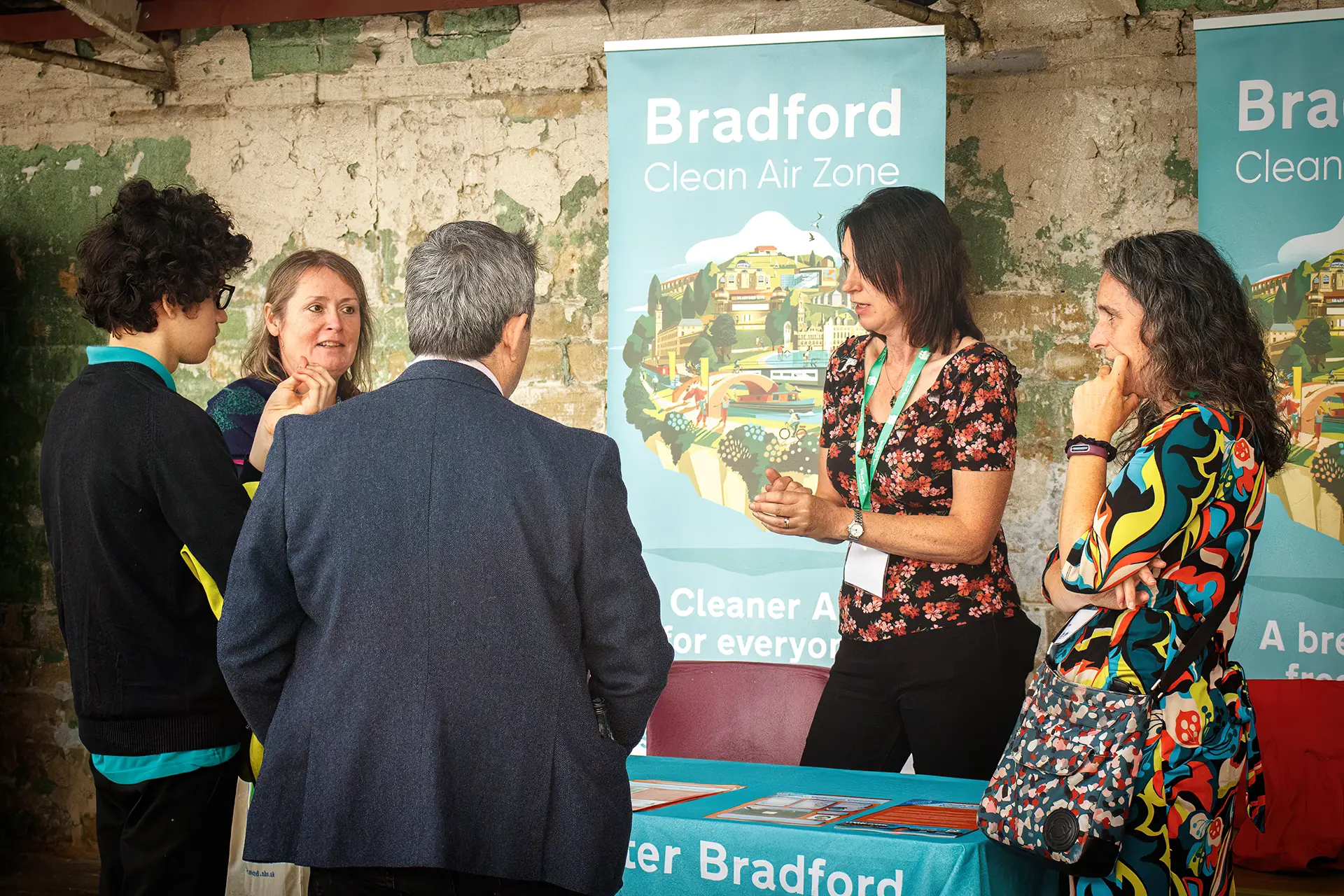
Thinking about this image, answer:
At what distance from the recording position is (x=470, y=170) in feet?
15.2

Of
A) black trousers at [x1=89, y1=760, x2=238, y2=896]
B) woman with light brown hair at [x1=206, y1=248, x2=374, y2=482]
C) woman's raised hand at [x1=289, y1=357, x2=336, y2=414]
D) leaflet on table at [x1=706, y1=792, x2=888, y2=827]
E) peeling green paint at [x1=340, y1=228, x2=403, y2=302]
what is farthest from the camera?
peeling green paint at [x1=340, y1=228, x2=403, y2=302]

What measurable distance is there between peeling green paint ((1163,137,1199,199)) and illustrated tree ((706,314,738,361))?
1530 mm

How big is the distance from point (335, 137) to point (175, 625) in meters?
2.99

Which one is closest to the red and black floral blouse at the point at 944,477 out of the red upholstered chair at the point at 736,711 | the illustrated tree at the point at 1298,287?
the red upholstered chair at the point at 736,711

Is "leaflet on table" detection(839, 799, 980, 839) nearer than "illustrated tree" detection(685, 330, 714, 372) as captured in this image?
Yes

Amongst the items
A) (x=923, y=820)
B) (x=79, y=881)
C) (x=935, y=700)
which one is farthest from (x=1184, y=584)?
(x=79, y=881)

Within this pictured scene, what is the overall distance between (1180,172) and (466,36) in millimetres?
2602

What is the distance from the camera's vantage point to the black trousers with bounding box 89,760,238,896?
2201mm

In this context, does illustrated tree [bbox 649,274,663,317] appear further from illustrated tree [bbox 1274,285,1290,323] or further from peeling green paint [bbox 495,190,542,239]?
illustrated tree [bbox 1274,285,1290,323]

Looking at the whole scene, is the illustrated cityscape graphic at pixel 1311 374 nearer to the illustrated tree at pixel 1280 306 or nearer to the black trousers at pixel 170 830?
the illustrated tree at pixel 1280 306

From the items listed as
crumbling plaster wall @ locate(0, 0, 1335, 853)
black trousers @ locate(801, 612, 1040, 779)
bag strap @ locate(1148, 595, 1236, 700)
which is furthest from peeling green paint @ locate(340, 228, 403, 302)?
bag strap @ locate(1148, 595, 1236, 700)

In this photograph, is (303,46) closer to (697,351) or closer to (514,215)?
(514,215)

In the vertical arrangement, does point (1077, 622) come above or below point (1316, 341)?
below

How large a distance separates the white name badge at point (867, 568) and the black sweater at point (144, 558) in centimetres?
141
